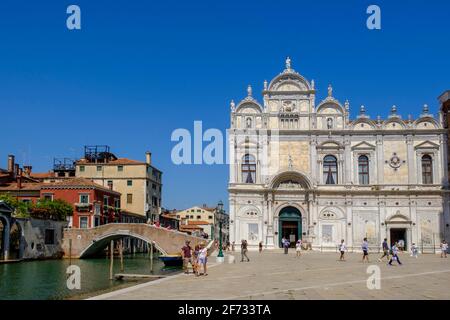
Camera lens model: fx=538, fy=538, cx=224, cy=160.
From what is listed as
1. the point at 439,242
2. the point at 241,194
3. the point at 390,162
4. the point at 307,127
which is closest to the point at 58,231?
the point at 241,194

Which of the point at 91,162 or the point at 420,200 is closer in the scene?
the point at 420,200

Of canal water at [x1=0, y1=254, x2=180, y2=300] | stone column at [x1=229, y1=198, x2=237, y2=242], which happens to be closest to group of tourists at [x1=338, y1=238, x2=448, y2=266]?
stone column at [x1=229, y1=198, x2=237, y2=242]

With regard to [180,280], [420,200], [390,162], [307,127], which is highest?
[307,127]

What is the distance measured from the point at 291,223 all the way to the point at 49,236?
67.6 ft

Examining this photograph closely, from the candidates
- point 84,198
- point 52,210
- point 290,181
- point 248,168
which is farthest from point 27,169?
point 290,181

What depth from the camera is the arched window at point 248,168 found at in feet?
148

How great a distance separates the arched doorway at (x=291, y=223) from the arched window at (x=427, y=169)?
1082 centimetres

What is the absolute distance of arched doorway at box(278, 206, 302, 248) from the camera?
147 feet

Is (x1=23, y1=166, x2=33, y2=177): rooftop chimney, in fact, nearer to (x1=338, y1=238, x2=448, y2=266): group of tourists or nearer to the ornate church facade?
the ornate church facade

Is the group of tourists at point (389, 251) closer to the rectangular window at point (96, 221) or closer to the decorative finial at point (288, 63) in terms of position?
the decorative finial at point (288, 63)

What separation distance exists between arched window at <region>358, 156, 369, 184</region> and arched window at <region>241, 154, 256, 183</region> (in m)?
8.92

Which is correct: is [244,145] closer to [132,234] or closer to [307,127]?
[307,127]

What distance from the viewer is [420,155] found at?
44.8 meters
